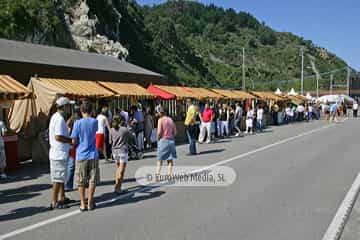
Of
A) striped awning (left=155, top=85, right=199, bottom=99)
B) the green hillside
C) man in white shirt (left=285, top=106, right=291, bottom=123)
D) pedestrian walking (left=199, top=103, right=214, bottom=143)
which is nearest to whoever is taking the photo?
pedestrian walking (left=199, top=103, right=214, bottom=143)

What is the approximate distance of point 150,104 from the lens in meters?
22.8

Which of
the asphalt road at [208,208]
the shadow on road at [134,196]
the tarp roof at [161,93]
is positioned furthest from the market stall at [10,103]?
the tarp roof at [161,93]

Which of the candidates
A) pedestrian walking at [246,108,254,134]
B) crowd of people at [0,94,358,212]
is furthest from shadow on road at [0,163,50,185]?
pedestrian walking at [246,108,254,134]

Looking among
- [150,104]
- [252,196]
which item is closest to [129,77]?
[150,104]

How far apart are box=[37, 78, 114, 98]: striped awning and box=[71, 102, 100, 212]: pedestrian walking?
8.21 metres

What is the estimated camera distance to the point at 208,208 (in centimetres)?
812

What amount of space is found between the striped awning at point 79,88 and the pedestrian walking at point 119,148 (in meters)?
6.67

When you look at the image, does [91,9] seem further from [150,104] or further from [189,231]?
[189,231]

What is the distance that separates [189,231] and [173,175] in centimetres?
515

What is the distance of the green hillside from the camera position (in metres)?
48.4

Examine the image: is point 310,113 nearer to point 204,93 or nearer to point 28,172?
point 204,93

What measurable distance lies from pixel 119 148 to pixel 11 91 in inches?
213

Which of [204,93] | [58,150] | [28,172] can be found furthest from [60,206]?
[204,93]

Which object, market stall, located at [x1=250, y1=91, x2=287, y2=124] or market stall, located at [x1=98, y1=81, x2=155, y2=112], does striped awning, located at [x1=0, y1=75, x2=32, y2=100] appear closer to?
market stall, located at [x1=98, y1=81, x2=155, y2=112]
